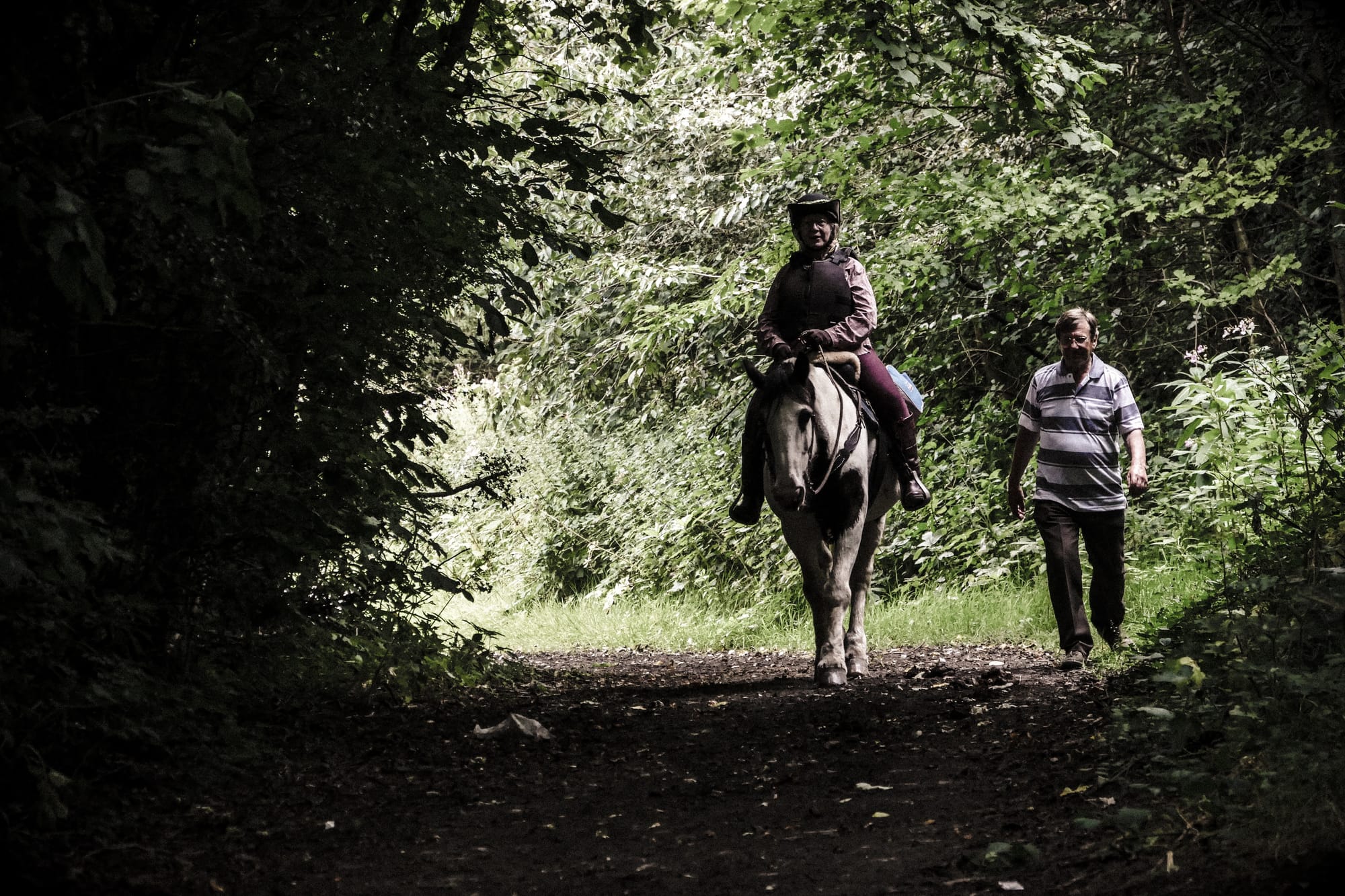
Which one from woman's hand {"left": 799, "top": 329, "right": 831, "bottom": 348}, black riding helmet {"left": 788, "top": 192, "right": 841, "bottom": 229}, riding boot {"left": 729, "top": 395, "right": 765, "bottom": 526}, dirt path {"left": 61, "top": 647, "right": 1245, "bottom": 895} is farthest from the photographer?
black riding helmet {"left": 788, "top": 192, "right": 841, "bottom": 229}

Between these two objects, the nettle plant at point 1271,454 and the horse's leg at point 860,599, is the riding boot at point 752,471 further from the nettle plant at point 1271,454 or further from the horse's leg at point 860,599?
the nettle plant at point 1271,454

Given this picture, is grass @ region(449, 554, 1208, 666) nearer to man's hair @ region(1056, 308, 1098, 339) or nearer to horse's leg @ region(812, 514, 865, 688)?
horse's leg @ region(812, 514, 865, 688)

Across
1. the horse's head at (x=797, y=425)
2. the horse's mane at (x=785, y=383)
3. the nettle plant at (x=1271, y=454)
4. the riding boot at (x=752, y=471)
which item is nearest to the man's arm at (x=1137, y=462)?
the nettle plant at (x=1271, y=454)

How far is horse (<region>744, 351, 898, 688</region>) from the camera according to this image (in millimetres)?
8328

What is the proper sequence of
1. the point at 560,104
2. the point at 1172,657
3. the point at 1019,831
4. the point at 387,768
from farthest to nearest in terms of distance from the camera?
1. the point at 560,104
2. the point at 1172,657
3. the point at 387,768
4. the point at 1019,831

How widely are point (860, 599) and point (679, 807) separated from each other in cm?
442

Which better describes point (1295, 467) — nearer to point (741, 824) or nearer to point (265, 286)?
point (741, 824)

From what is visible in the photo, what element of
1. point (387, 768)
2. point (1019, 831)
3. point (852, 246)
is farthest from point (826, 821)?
point (852, 246)

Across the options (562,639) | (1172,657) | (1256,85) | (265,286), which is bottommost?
(562,639)

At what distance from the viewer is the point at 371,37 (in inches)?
269

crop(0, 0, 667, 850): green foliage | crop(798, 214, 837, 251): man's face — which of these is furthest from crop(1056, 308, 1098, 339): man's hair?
crop(0, 0, 667, 850): green foliage

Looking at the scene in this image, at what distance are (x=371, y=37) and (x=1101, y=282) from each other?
28.3ft

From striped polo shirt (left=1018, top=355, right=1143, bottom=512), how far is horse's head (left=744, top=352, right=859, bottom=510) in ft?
4.63

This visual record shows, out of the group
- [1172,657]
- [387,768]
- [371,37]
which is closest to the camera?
[387,768]
